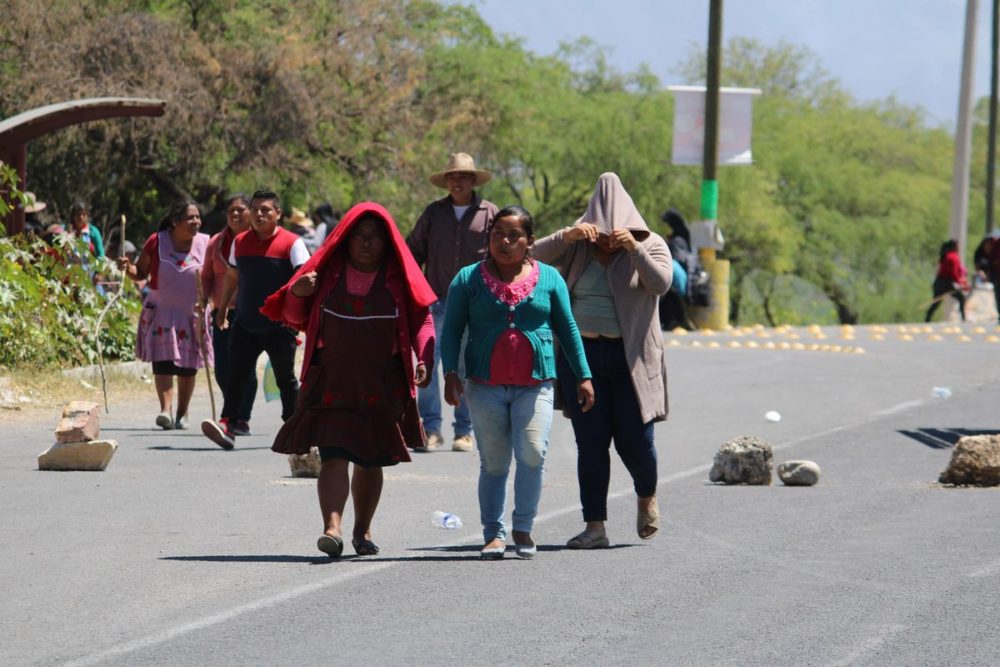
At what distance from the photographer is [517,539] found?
29.6 feet

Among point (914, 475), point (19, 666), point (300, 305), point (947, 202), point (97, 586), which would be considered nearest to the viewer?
point (19, 666)

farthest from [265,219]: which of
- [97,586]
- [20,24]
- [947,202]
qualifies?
[947,202]

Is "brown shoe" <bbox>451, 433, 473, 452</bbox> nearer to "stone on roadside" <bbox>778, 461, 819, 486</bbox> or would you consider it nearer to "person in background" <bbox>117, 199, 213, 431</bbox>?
"person in background" <bbox>117, 199, 213, 431</bbox>

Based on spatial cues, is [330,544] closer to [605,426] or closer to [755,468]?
[605,426]

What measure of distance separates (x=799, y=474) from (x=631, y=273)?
10.6 ft

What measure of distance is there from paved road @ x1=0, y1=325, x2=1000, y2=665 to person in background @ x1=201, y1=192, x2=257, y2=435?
0.24m

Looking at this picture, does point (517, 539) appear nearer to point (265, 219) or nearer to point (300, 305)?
point (300, 305)

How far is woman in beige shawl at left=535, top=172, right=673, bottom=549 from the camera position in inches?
370

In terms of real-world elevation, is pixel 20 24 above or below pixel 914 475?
above

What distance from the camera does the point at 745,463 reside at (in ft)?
40.2

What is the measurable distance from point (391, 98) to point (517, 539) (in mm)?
26149

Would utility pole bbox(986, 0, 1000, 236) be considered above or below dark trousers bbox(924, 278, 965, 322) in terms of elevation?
above

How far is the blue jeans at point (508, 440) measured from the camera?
29.4 feet

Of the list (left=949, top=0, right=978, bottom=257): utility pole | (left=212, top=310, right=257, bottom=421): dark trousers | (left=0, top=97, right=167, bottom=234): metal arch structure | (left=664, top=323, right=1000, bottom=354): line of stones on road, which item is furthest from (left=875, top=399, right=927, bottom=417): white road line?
(left=949, top=0, right=978, bottom=257): utility pole
